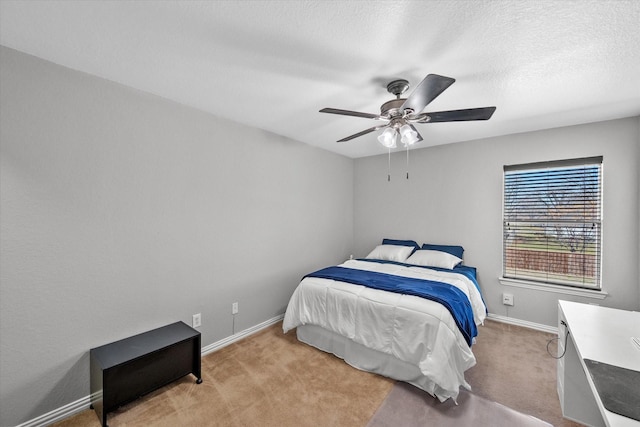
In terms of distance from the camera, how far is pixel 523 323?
10.5ft

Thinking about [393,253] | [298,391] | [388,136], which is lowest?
[298,391]

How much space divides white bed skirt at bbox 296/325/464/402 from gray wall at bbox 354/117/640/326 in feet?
6.55

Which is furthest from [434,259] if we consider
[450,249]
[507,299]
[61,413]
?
[61,413]

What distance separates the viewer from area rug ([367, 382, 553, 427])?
1.74m

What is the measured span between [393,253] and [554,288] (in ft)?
6.03

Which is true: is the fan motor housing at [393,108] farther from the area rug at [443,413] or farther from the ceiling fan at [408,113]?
the area rug at [443,413]

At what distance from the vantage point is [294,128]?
3.13 meters

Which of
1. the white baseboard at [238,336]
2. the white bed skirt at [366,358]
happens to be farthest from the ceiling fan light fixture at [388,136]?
the white baseboard at [238,336]

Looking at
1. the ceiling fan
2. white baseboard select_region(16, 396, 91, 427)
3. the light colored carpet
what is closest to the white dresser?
the light colored carpet

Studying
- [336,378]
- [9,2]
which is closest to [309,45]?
[9,2]

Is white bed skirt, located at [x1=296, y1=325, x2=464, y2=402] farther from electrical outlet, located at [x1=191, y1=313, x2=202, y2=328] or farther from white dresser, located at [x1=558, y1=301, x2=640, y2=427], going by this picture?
electrical outlet, located at [x1=191, y1=313, x2=202, y2=328]

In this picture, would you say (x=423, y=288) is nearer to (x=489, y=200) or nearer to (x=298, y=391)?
(x=298, y=391)

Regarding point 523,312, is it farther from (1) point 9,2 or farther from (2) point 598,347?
(1) point 9,2

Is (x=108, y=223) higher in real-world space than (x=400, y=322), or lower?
higher
